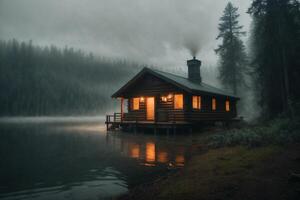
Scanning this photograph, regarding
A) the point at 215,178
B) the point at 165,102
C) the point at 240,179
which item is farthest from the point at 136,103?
the point at 240,179

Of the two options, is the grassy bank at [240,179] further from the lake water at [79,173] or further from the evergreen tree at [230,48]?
the evergreen tree at [230,48]

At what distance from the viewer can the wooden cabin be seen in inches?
755

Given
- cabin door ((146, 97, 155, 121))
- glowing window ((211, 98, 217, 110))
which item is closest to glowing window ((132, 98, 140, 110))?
cabin door ((146, 97, 155, 121))

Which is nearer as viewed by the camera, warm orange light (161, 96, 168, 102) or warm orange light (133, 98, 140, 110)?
warm orange light (161, 96, 168, 102)

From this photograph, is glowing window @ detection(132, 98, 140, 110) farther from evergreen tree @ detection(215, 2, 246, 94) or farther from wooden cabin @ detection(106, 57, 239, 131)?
evergreen tree @ detection(215, 2, 246, 94)

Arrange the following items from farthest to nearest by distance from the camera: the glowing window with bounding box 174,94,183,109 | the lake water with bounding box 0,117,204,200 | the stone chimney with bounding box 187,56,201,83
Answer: the stone chimney with bounding box 187,56,201,83, the glowing window with bounding box 174,94,183,109, the lake water with bounding box 0,117,204,200

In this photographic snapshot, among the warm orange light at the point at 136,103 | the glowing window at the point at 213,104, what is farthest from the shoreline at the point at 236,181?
the warm orange light at the point at 136,103

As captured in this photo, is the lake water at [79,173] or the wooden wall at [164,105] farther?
the wooden wall at [164,105]

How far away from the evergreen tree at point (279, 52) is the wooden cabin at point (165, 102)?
5.43m

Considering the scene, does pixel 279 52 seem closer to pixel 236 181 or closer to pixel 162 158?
pixel 162 158

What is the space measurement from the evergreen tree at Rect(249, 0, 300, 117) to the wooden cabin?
5.43m

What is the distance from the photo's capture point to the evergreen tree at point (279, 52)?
1684 centimetres

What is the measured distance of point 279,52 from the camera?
17.9m

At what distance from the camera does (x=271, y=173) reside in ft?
18.4
